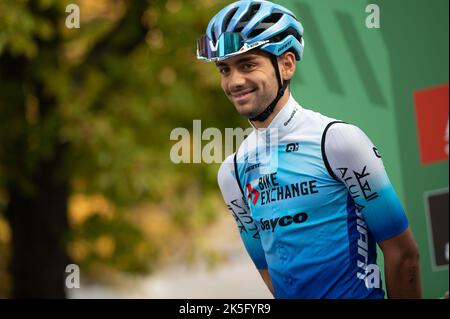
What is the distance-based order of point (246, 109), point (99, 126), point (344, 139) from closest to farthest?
point (344, 139) → point (246, 109) → point (99, 126)

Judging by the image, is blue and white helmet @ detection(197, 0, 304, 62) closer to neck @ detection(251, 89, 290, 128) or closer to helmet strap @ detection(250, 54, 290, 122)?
helmet strap @ detection(250, 54, 290, 122)

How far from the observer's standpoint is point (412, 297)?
3062 mm

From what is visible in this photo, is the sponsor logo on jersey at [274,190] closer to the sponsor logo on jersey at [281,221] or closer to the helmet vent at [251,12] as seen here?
the sponsor logo on jersey at [281,221]

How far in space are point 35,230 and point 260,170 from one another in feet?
20.5

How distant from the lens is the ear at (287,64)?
323 cm

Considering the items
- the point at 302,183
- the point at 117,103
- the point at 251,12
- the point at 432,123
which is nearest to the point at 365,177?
the point at 302,183

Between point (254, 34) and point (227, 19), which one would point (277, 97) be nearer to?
point (254, 34)

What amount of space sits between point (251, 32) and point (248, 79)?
202mm

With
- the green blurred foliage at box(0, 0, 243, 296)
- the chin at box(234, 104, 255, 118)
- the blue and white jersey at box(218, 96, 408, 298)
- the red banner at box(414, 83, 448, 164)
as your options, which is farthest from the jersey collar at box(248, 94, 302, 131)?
the green blurred foliage at box(0, 0, 243, 296)

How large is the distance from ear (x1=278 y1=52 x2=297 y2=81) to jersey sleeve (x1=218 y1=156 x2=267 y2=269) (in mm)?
481

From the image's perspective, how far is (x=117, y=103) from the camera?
29.8 feet

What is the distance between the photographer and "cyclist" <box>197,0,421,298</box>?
9.84 ft

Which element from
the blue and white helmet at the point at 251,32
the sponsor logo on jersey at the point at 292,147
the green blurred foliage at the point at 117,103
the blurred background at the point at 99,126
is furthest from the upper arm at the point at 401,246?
the green blurred foliage at the point at 117,103

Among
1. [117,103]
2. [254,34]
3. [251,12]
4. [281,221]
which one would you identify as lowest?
[281,221]
